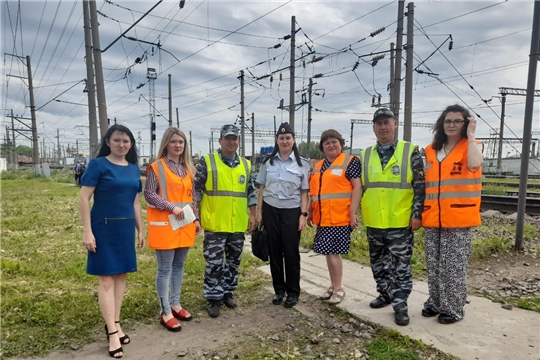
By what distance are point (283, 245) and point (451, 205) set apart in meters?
1.78

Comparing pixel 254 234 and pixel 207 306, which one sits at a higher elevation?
pixel 254 234

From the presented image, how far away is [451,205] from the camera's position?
136 inches

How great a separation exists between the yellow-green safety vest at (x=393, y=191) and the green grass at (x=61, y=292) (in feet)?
6.14

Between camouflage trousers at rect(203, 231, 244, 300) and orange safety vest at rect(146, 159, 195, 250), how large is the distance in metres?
0.36

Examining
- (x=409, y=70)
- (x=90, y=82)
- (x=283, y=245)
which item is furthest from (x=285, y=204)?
(x=90, y=82)

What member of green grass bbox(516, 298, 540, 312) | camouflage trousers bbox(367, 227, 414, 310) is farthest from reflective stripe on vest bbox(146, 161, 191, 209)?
green grass bbox(516, 298, 540, 312)

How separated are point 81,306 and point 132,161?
1911 millimetres

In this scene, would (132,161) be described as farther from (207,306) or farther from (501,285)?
(501,285)

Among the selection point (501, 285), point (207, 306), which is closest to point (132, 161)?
point (207, 306)

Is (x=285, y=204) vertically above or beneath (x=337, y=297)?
above

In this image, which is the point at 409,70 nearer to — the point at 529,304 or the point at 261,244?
the point at 529,304

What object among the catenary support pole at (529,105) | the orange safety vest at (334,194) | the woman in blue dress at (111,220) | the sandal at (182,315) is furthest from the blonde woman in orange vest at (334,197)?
the catenary support pole at (529,105)

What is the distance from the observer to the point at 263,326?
3.73m

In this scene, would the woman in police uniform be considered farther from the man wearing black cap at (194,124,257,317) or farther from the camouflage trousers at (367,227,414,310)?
the camouflage trousers at (367,227,414,310)
